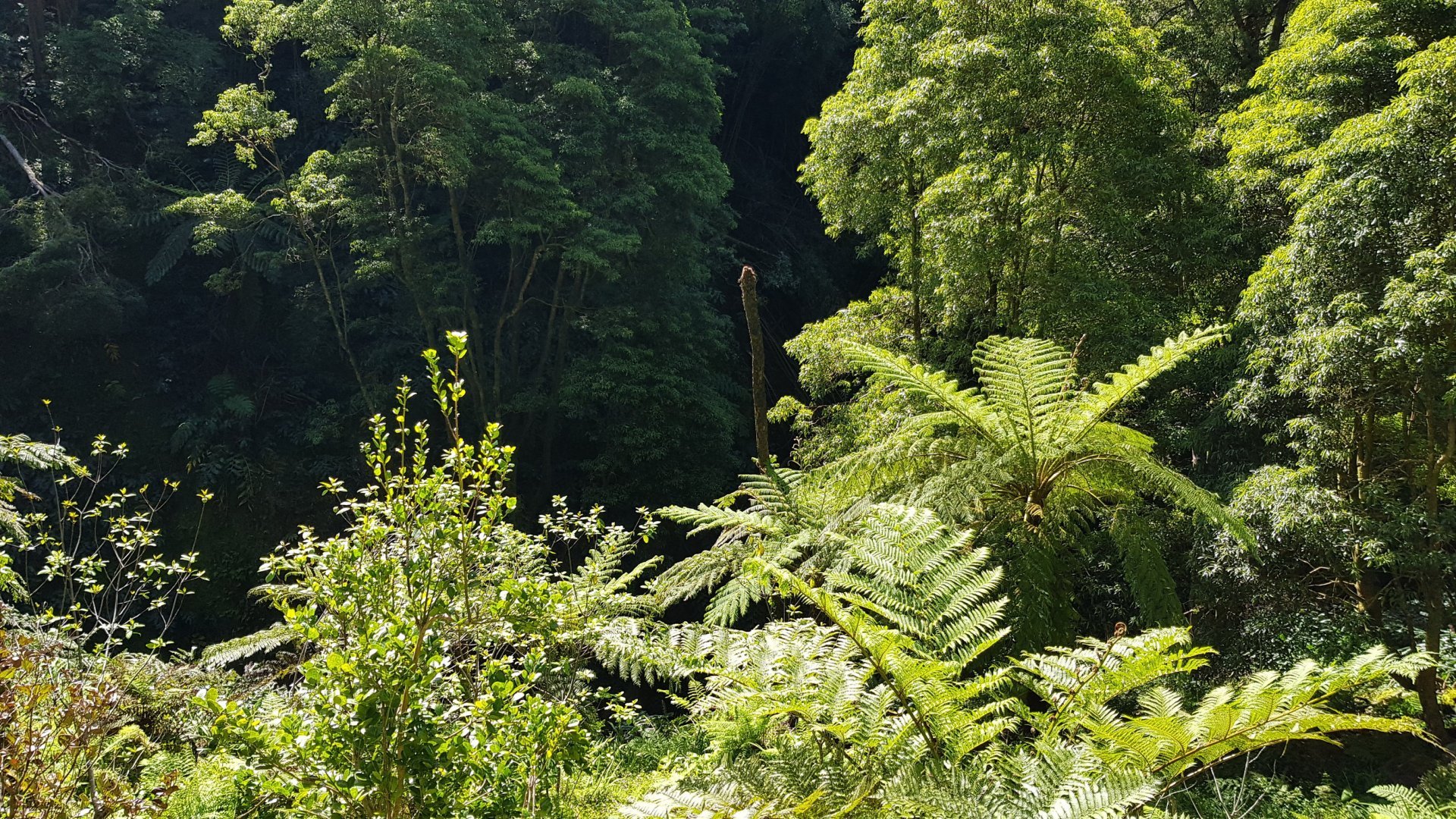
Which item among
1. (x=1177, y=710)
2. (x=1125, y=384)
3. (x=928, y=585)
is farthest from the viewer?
(x=1125, y=384)

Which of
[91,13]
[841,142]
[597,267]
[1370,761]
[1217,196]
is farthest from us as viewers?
[91,13]

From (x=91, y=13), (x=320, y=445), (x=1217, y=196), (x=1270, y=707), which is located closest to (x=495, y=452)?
(x=1270, y=707)

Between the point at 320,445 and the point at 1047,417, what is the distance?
10.4m

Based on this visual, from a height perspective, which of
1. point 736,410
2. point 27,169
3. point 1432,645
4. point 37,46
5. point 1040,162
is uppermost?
point 37,46

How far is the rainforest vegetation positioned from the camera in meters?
1.94

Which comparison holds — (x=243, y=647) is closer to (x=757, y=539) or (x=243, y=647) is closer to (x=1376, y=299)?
(x=757, y=539)

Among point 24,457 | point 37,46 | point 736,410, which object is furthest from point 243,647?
point 37,46

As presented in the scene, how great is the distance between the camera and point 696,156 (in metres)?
11.2

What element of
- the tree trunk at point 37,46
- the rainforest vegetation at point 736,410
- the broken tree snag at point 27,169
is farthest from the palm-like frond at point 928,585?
the tree trunk at point 37,46

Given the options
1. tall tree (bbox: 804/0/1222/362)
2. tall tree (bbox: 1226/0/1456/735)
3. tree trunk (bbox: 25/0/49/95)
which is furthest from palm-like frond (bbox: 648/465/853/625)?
tree trunk (bbox: 25/0/49/95)

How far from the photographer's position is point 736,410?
11953mm

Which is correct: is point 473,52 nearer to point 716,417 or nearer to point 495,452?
point 716,417

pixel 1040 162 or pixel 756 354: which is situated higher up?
pixel 1040 162

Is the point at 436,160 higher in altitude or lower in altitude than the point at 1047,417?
higher
